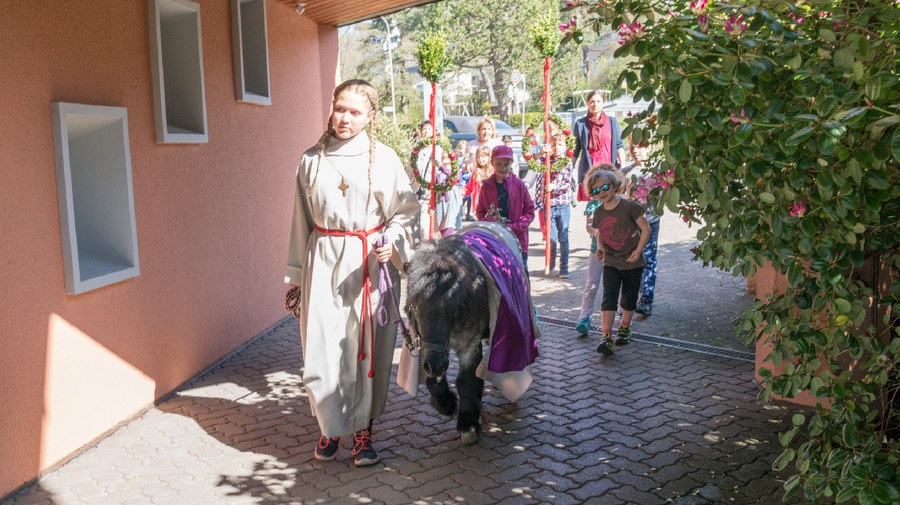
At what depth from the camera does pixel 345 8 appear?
1066cm

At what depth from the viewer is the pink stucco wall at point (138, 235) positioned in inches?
185

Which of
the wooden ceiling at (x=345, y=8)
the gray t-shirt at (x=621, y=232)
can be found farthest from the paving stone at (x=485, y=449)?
the wooden ceiling at (x=345, y=8)

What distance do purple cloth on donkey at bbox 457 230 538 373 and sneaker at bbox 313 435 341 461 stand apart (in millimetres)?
1111

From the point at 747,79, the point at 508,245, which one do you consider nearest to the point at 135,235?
the point at 508,245

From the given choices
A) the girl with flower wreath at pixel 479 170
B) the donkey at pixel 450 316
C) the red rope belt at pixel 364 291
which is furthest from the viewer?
the girl with flower wreath at pixel 479 170

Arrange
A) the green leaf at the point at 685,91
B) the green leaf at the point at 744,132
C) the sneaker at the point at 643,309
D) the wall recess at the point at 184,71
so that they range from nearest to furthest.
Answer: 1. the green leaf at the point at 744,132
2. the green leaf at the point at 685,91
3. the wall recess at the point at 184,71
4. the sneaker at the point at 643,309

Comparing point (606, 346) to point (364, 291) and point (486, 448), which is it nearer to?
point (486, 448)

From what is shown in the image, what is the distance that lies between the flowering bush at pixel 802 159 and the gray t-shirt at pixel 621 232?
3.95 metres

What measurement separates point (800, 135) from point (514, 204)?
511 cm

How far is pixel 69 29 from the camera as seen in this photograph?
5195 millimetres

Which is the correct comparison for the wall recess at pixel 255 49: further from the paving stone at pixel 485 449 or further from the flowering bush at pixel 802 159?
the flowering bush at pixel 802 159

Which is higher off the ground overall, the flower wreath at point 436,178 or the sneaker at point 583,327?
the flower wreath at point 436,178

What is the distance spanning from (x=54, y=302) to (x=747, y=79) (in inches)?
163

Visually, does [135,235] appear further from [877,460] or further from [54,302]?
[877,460]
